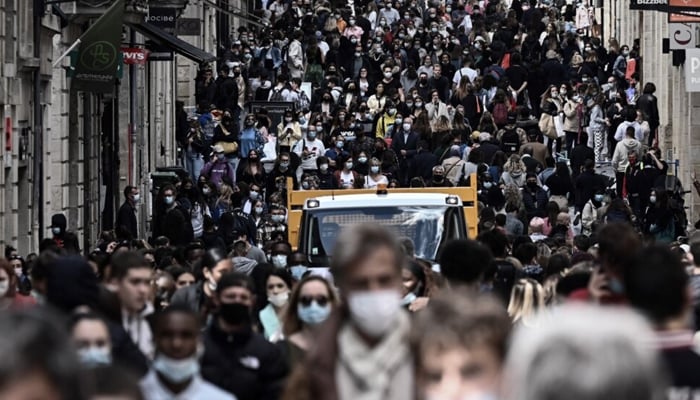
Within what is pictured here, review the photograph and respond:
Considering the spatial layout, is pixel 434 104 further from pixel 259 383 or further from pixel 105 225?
pixel 259 383

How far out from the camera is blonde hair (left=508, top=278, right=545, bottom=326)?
42.5 feet

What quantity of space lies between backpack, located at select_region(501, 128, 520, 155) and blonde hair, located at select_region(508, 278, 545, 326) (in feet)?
88.0

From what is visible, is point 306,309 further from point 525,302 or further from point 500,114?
point 500,114

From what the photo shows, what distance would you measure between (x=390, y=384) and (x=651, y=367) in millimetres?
2463

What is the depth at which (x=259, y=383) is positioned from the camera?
10.1 meters

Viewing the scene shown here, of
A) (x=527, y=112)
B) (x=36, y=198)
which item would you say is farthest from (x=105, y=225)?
(x=527, y=112)

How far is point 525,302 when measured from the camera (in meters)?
13.1

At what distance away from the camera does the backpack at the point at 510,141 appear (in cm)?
4034

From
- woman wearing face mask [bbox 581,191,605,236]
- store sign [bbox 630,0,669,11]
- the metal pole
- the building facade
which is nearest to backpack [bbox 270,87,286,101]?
the building facade

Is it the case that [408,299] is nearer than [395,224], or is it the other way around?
[408,299]

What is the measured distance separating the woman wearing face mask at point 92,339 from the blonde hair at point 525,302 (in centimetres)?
432

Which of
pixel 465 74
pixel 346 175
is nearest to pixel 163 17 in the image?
pixel 346 175

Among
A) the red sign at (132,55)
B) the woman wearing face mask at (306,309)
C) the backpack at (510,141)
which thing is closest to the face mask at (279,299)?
the woman wearing face mask at (306,309)

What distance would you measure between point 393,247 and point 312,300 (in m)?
3.17
